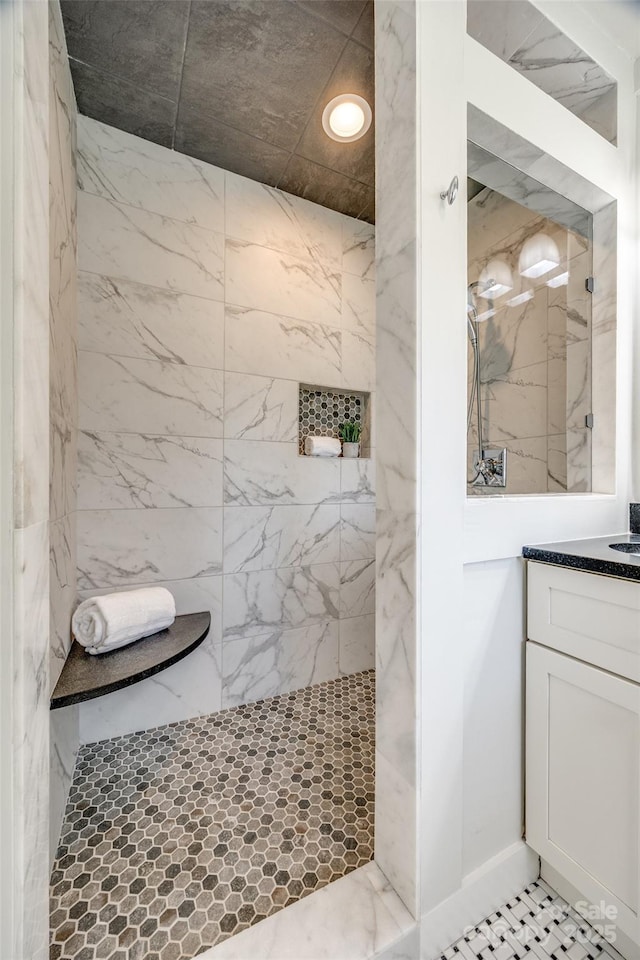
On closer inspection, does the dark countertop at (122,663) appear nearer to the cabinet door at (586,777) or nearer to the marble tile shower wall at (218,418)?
the marble tile shower wall at (218,418)

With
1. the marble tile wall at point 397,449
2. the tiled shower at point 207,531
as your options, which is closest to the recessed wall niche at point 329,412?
the tiled shower at point 207,531

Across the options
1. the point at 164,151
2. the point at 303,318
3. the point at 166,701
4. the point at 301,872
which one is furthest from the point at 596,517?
the point at 164,151

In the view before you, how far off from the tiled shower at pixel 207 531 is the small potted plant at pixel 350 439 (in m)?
0.07

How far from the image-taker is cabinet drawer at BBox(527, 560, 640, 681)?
2.70 ft

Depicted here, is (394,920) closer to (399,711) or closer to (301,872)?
(301,872)

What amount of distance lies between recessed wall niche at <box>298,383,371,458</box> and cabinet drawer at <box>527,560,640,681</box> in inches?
53.8

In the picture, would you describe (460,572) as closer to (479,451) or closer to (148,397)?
(479,451)

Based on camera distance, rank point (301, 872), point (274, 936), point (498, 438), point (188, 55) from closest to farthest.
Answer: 1. point (274, 936)
2. point (301, 872)
3. point (188, 55)
4. point (498, 438)

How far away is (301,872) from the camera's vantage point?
3.30 ft

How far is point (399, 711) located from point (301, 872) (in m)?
0.56

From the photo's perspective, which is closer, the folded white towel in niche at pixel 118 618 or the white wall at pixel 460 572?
the white wall at pixel 460 572

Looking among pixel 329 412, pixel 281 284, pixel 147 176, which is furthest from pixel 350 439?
pixel 147 176

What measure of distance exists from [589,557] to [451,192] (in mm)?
871

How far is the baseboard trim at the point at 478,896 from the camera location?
2.84 feet
